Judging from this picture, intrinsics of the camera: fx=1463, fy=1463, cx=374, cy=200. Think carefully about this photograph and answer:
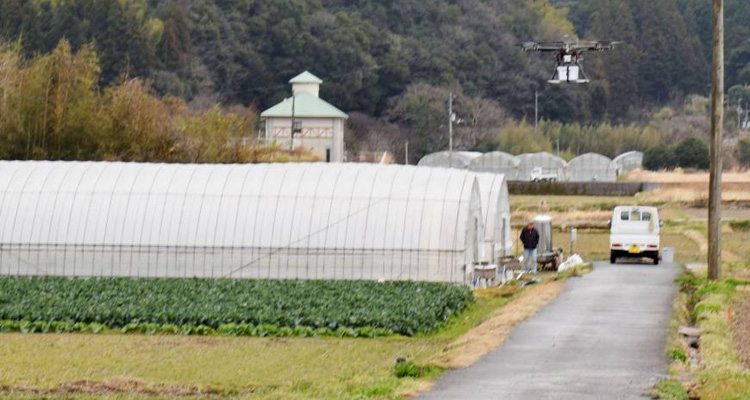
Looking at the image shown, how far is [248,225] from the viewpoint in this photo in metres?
31.8

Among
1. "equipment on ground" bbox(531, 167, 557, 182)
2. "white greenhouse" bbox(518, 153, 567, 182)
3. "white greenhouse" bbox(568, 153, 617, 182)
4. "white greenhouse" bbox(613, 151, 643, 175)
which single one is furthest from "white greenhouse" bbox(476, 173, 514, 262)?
"white greenhouse" bbox(613, 151, 643, 175)

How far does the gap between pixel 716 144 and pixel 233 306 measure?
10.5 m

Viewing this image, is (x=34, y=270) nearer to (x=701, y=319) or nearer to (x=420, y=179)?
(x=420, y=179)

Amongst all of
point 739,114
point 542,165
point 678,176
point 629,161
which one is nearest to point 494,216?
point 678,176

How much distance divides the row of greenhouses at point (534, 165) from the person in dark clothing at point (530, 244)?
53.6 meters

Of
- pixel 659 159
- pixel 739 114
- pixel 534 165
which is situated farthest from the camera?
pixel 739 114

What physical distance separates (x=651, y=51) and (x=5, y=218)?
101294 mm

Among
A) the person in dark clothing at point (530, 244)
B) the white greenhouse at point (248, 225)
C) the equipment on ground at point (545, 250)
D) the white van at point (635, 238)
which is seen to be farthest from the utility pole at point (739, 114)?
the white greenhouse at point (248, 225)

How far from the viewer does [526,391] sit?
50.8ft

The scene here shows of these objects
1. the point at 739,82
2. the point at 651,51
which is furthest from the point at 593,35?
the point at 739,82

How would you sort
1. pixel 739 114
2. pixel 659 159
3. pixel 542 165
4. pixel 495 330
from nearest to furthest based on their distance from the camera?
pixel 495 330 → pixel 542 165 → pixel 659 159 → pixel 739 114

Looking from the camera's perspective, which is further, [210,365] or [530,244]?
[530,244]

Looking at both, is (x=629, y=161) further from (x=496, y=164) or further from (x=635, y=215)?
(x=635, y=215)

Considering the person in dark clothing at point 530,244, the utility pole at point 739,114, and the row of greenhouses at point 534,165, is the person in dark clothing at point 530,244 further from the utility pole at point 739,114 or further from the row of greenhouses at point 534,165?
the utility pole at point 739,114
